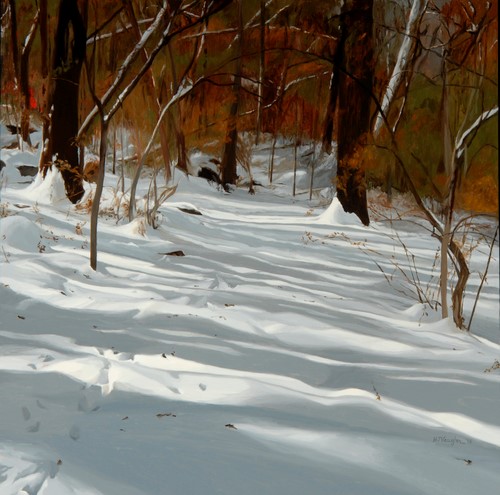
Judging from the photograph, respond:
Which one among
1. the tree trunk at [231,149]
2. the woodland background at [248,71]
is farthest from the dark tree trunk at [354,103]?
the tree trunk at [231,149]

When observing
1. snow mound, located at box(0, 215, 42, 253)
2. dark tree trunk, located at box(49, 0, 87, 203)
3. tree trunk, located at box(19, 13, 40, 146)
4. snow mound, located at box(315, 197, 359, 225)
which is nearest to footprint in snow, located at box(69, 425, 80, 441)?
snow mound, located at box(0, 215, 42, 253)

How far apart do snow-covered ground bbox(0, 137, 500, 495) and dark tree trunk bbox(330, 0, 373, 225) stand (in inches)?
102

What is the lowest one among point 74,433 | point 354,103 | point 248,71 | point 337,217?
point 337,217

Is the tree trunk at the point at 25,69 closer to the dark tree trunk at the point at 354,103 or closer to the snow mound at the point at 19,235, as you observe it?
the dark tree trunk at the point at 354,103

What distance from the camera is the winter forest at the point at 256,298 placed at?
2.43 metres

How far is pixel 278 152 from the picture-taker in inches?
736

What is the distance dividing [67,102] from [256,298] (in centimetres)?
480

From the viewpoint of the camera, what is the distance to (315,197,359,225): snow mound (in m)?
10.1

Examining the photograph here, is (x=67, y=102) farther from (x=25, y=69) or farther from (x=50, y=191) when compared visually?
(x=25, y=69)

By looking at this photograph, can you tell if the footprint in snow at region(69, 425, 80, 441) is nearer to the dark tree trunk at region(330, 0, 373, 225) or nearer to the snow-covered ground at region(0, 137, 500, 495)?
the snow-covered ground at region(0, 137, 500, 495)

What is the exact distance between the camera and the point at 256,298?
18.0 feet

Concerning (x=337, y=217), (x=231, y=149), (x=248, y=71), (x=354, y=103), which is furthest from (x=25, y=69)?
(x=337, y=217)

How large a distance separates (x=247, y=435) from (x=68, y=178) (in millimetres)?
6857

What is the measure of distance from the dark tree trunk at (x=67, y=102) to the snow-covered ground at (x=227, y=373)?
1157 mm
